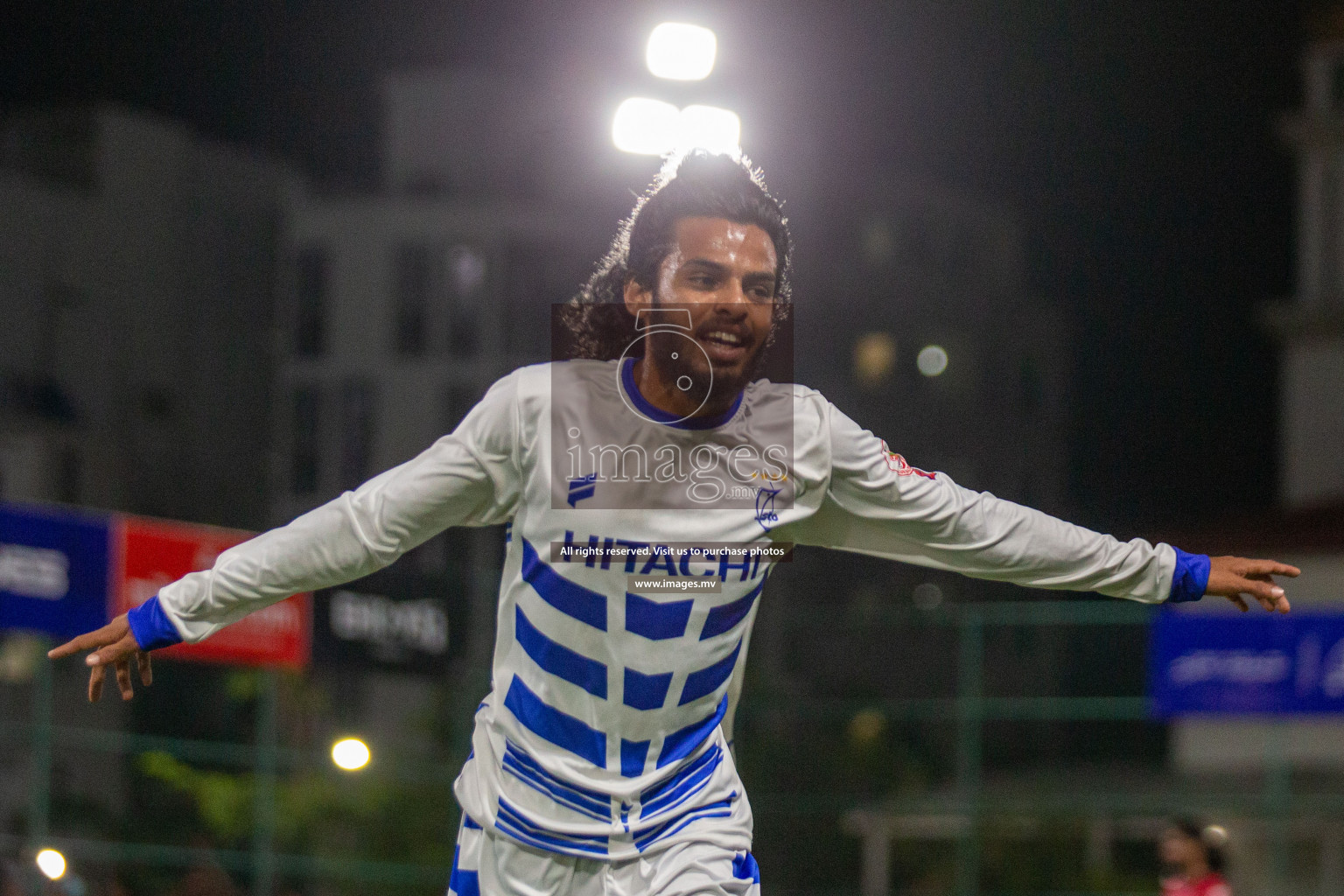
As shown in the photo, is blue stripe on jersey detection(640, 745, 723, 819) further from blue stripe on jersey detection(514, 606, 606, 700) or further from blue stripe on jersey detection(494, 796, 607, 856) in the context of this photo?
blue stripe on jersey detection(514, 606, 606, 700)

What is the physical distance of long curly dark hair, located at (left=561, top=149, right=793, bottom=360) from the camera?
2.84m

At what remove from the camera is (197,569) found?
812 centimetres

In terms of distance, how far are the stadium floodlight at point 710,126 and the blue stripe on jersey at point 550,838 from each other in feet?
9.66

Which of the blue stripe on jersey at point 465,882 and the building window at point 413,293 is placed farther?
the building window at point 413,293

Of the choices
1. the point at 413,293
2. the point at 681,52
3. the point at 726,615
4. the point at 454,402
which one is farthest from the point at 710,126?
the point at 454,402

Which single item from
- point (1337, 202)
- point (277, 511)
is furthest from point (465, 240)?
point (1337, 202)

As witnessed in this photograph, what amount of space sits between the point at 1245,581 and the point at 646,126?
2.92m

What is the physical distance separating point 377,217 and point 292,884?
1726cm

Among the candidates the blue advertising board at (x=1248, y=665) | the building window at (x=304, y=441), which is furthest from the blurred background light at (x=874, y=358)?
the blue advertising board at (x=1248, y=665)

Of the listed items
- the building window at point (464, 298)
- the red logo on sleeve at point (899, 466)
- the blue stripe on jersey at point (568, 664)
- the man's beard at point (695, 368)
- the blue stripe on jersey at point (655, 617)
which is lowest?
the blue stripe on jersey at point (568, 664)

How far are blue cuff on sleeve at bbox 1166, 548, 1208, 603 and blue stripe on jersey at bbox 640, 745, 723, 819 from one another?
91 centimetres

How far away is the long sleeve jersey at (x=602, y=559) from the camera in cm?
267

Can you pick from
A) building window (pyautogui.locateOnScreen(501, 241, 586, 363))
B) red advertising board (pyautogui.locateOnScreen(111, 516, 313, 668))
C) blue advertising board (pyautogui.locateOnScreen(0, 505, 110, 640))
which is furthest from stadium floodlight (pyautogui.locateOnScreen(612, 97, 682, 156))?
building window (pyautogui.locateOnScreen(501, 241, 586, 363))

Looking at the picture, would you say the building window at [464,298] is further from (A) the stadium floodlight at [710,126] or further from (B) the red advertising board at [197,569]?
(A) the stadium floodlight at [710,126]
